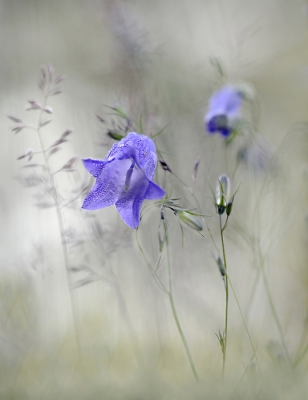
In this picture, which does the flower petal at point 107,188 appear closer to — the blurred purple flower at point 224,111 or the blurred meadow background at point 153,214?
the blurred meadow background at point 153,214

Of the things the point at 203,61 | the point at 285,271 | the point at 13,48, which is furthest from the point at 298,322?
the point at 13,48

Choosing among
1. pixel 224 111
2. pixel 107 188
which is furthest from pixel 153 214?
pixel 107 188

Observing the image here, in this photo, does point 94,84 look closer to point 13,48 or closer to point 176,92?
point 13,48

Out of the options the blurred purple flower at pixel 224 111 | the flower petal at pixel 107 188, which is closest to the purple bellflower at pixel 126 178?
the flower petal at pixel 107 188

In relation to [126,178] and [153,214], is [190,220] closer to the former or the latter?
[126,178]

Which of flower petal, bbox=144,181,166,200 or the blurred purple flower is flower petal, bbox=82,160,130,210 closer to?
flower petal, bbox=144,181,166,200
